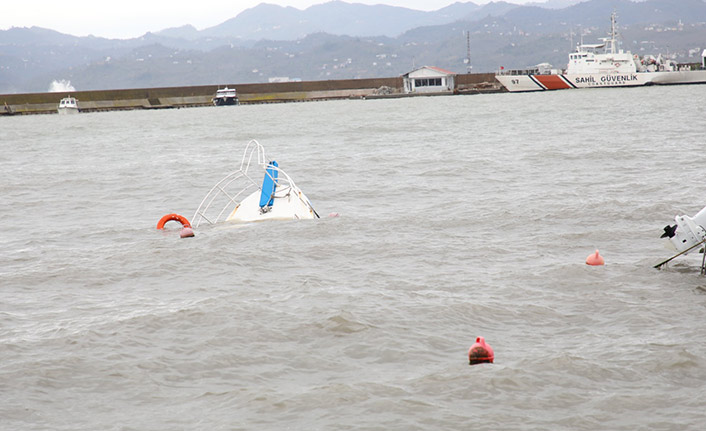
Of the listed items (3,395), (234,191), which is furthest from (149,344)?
(234,191)

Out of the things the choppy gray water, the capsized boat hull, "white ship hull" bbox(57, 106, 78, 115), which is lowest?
the choppy gray water

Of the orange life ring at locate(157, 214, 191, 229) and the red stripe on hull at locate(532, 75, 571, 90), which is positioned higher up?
the red stripe on hull at locate(532, 75, 571, 90)

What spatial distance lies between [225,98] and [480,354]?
82297mm

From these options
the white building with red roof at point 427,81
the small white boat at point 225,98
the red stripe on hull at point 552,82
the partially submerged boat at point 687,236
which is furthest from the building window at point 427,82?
the partially submerged boat at point 687,236

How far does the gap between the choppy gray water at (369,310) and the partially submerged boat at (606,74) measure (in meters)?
66.0

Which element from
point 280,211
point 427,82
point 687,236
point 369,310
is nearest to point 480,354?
point 369,310

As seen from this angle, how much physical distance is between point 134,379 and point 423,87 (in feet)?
284

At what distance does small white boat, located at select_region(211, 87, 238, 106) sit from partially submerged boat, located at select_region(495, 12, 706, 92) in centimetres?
3012

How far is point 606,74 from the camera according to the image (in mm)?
80562

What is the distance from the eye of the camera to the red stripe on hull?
82000 millimetres

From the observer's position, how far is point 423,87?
90812 mm

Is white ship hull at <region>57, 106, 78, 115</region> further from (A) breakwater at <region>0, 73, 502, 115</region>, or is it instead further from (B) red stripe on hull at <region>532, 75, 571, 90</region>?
(B) red stripe on hull at <region>532, 75, 571, 90</region>

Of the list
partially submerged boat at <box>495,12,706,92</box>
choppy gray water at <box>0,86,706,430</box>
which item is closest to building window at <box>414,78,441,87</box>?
partially submerged boat at <box>495,12,706,92</box>

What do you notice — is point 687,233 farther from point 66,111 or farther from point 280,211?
point 66,111
